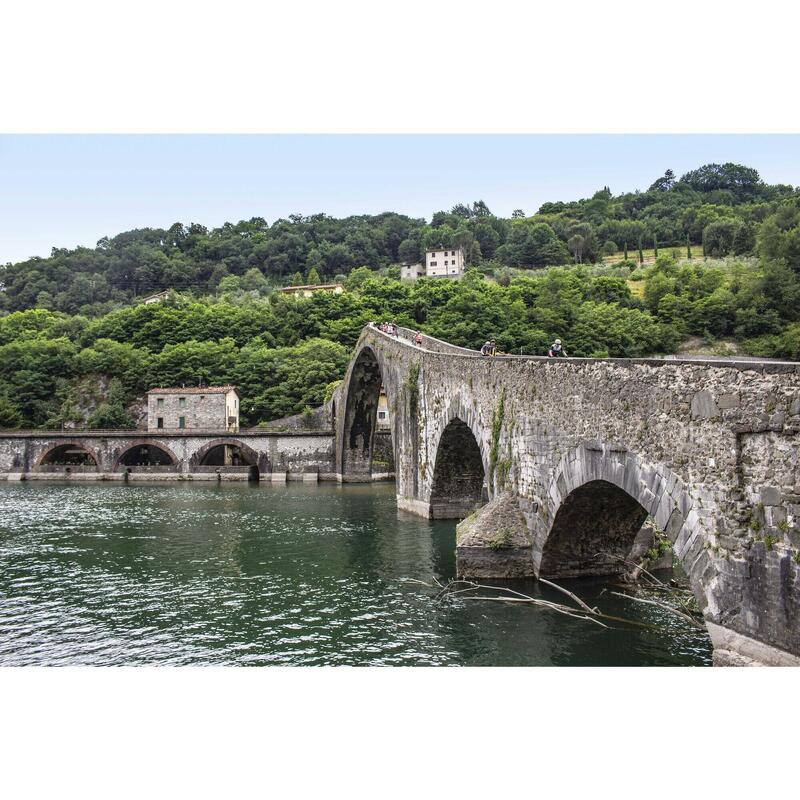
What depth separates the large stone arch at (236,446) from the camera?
176 feet

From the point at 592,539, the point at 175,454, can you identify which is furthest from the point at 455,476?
the point at 175,454

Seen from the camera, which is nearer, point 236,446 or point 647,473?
point 647,473

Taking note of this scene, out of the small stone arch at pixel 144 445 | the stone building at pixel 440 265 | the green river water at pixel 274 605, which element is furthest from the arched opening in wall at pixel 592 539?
the stone building at pixel 440 265

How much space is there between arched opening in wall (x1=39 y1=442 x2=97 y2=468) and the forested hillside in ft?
21.0

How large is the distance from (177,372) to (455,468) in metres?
49.2

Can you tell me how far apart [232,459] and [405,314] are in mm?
26372

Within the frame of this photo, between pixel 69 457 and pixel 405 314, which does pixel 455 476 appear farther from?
pixel 405 314

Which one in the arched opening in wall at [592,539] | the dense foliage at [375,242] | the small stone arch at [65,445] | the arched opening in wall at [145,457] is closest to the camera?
the arched opening in wall at [592,539]

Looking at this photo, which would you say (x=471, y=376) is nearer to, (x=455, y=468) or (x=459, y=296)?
(x=455, y=468)

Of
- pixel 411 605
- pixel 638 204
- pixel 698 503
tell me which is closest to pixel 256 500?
pixel 411 605

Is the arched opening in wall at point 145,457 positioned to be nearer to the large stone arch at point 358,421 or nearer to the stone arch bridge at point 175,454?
the stone arch bridge at point 175,454

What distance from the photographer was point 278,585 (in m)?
18.0

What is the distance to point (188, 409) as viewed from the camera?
61.5 m

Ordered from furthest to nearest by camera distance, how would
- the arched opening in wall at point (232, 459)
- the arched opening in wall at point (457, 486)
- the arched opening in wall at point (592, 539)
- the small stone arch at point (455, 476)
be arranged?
the arched opening in wall at point (232, 459) → the arched opening in wall at point (457, 486) → the small stone arch at point (455, 476) → the arched opening in wall at point (592, 539)
